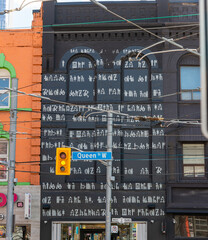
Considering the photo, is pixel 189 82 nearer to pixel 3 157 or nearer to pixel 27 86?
pixel 27 86

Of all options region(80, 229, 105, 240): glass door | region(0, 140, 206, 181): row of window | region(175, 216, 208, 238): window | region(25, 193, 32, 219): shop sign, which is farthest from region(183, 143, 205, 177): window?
region(25, 193, 32, 219): shop sign

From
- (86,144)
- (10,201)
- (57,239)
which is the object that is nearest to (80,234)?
(57,239)

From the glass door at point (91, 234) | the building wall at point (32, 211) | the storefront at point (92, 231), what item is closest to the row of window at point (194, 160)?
the storefront at point (92, 231)

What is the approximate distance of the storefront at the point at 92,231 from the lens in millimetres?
21281

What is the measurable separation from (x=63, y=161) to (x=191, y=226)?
8.24 metres

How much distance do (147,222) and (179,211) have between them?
64.5 inches

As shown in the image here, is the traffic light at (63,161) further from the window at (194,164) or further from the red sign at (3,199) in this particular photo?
the window at (194,164)

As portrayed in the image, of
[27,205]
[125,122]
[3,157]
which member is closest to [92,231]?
[27,205]

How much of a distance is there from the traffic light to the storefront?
5844 mm

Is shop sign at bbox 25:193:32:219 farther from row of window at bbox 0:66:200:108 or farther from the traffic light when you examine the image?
the traffic light

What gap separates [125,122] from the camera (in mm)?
22203

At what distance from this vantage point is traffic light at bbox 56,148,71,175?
Result: 16.6 metres

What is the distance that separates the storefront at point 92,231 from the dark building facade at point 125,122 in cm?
5

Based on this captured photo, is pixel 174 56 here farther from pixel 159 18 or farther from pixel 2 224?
pixel 2 224
